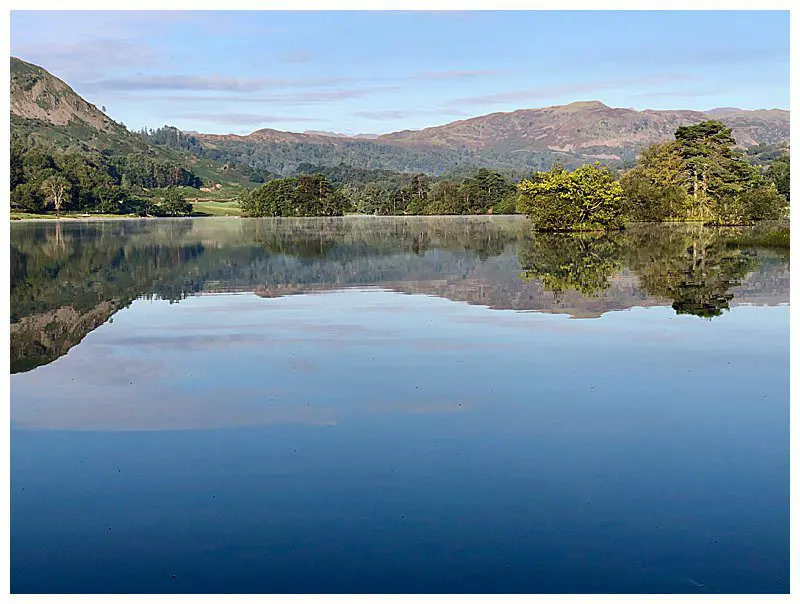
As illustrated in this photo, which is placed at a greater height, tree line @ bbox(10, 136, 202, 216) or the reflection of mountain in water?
tree line @ bbox(10, 136, 202, 216)

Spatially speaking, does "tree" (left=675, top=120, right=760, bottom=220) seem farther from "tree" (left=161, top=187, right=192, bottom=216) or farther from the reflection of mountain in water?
"tree" (left=161, top=187, right=192, bottom=216)

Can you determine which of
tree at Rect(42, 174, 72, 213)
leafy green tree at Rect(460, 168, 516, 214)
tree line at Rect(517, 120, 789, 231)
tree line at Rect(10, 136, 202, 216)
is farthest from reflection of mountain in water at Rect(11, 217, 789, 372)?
leafy green tree at Rect(460, 168, 516, 214)

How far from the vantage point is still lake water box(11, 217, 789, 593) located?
6738mm

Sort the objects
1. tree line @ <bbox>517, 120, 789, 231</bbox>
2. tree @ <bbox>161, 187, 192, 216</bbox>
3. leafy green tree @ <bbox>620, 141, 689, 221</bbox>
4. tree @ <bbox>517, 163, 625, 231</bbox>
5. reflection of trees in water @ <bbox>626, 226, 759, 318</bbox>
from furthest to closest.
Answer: tree @ <bbox>161, 187, 192, 216</bbox>, leafy green tree @ <bbox>620, 141, 689, 221</bbox>, tree line @ <bbox>517, 120, 789, 231</bbox>, tree @ <bbox>517, 163, 625, 231</bbox>, reflection of trees in water @ <bbox>626, 226, 759, 318</bbox>

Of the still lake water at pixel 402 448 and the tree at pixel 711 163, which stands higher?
the tree at pixel 711 163

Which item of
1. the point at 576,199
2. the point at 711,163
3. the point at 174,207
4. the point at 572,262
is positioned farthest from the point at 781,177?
the point at 572,262

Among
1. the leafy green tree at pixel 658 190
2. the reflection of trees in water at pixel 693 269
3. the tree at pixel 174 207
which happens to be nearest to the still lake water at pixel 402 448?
the reflection of trees in water at pixel 693 269

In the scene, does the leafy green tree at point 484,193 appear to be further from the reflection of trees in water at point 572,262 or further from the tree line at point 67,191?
the reflection of trees in water at point 572,262

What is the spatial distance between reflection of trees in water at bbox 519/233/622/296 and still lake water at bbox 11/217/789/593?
4.73 m

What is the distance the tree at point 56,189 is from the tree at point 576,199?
101 m

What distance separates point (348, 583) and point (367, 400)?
550 centimetres

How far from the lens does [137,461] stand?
30.3 ft

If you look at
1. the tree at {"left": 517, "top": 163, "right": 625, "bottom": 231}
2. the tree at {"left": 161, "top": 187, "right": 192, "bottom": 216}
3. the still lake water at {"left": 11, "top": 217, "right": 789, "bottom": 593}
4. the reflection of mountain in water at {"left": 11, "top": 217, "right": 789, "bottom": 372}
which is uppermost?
the tree at {"left": 161, "top": 187, "right": 192, "bottom": 216}

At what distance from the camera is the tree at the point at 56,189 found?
14538 cm
